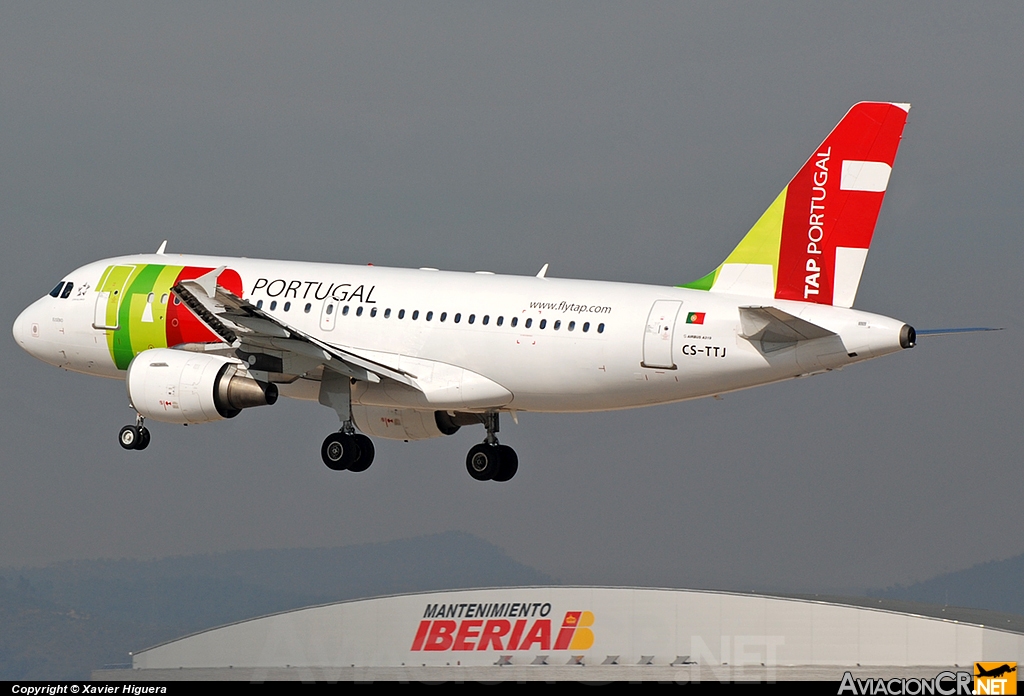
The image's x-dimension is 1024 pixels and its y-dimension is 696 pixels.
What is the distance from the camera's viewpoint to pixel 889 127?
38.7 m

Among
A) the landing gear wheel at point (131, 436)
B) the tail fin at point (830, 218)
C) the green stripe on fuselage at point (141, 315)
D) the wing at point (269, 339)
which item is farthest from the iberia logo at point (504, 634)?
the tail fin at point (830, 218)

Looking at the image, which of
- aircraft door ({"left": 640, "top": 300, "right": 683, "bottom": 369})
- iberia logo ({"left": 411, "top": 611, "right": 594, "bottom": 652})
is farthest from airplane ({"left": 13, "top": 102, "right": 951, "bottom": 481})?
iberia logo ({"left": 411, "top": 611, "right": 594, "bottom": 652})

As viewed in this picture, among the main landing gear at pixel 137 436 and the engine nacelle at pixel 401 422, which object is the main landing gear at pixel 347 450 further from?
the main landing gear at pixel 137 436

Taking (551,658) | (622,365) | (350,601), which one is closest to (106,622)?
(350,601)

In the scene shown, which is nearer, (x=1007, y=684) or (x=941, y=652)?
(x=1007, y=684)

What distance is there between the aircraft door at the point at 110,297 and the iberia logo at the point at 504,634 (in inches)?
831

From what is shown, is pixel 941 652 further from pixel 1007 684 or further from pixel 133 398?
pixel 133 398

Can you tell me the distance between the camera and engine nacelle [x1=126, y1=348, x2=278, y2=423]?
41656 millimetres

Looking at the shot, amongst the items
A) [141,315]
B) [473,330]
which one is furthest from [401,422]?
[141,315]

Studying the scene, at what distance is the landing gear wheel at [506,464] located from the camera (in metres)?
45.9

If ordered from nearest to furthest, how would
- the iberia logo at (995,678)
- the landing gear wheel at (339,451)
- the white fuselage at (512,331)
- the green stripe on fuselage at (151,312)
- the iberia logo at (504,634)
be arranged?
1. the white fuselage at (512,331)
2. the landing gear wheel at (339,451)
3. the green stripe on fuselage at (151,312)
4. the iberia logo at (995,678)
5. the iberia logo at (504,634)

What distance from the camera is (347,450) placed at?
44031 mm

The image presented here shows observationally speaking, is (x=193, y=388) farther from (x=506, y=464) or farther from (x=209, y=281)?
(x=506, y=464)

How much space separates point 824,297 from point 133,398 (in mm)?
17482
